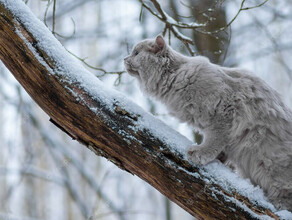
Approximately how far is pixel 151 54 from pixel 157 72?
8.1 inches

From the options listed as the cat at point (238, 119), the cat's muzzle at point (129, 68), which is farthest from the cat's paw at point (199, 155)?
the cat's muzzle at point (129, 68)

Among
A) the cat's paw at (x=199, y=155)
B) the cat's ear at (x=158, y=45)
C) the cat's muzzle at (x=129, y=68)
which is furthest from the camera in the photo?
the cat's muzzle at (x=129, y=68)

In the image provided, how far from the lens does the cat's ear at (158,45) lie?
10.0 ft

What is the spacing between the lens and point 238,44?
650cm

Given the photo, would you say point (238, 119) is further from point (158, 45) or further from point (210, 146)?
point (158, 45)

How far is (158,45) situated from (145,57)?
0.17 meters

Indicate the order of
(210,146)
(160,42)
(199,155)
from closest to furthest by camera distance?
(199,155), (210,146), (160,42)

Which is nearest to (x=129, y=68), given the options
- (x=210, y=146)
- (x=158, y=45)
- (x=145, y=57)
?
(x=145, y=57)

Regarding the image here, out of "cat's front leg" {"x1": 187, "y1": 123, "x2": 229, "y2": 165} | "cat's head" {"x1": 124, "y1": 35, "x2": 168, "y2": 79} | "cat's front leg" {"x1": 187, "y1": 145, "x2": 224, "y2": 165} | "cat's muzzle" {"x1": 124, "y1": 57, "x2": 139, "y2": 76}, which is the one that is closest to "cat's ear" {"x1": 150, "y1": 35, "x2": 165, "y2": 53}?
"cat's head" {"x1": 124, "y1": 35, "x2": 168, "y2": 79}

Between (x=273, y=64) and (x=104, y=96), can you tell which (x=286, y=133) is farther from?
(x=273, y=64)

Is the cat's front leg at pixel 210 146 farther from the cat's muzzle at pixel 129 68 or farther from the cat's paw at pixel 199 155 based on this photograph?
the cat's muzzle at pixel 129 68

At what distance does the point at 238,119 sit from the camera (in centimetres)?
262

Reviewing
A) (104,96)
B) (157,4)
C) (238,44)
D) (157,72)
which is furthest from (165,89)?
(238,44)

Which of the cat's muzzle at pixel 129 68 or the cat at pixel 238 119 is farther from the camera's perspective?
the cat's muzzle at pixel 129 68
